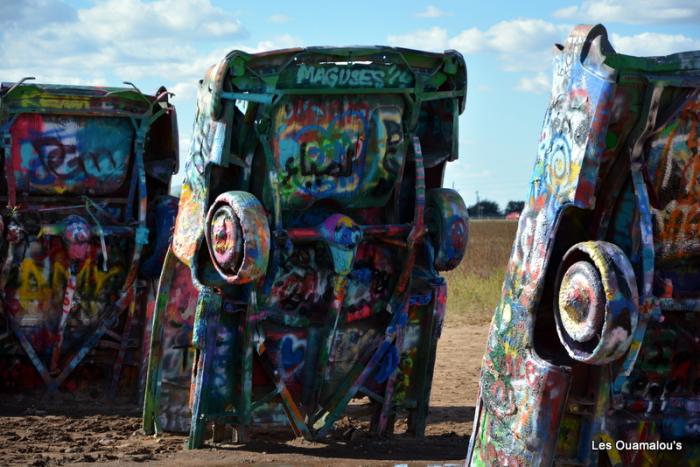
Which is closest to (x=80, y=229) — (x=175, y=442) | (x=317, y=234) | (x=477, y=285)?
(x=175, y=442)

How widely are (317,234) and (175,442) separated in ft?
6.33

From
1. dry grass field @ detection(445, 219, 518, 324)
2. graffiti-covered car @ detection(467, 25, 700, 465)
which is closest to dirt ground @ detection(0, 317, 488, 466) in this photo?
graffiti-covered car @ detection(467, 25, 700, 465)

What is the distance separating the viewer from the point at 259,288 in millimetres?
10227

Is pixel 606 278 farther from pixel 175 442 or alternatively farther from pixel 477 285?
pixel 477 285

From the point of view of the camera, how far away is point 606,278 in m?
6.64

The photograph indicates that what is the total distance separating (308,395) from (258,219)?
1634 mm

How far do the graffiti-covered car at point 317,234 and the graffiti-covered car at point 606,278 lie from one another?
2664 mm

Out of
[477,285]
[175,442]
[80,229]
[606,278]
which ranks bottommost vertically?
[477,285]

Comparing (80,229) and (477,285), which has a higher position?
(80,229)

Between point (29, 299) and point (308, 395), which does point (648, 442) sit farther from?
point (29, 299)

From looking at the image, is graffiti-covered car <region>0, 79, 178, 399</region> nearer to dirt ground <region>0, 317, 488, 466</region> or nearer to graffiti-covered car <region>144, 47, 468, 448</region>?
dirt ground <region>0, 317, 488, 466</region>

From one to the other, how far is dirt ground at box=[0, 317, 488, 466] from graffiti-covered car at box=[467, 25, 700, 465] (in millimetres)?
2638

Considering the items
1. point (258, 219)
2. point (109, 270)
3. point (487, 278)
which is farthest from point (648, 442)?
point (487, 278)

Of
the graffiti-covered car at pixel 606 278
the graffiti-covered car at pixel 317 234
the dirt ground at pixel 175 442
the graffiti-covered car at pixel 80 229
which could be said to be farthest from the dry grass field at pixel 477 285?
the graffiti-covered car at pixel 606 278
